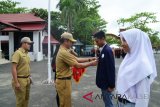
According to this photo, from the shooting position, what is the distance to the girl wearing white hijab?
299 centimetres

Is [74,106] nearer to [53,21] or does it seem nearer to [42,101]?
[42,101]

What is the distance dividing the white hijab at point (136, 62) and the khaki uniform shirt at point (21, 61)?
3.11 m

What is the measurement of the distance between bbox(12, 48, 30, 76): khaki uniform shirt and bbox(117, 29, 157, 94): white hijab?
3.11 m

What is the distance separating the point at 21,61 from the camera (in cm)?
595

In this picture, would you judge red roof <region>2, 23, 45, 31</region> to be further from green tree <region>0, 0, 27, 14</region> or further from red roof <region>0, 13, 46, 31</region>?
green tree <region>0, 0, 27, 14</region>

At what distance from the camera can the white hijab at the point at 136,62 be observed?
9.93 ft

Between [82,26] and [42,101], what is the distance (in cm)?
4239

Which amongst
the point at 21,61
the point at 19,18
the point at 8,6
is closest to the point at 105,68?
the point at 21,61

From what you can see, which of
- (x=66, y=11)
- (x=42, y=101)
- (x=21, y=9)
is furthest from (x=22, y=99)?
(x=21, y=9)

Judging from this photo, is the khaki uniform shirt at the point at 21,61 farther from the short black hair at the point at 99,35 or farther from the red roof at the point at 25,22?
the red roof at the point at 25,22

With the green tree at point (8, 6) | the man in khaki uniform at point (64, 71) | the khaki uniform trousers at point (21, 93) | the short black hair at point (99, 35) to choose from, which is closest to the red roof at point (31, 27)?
the green tree at point (8, 6)

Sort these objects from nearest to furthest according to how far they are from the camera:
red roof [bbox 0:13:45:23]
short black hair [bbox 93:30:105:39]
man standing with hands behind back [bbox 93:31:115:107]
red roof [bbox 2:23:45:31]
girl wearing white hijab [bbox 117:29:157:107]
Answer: girl wearing white hijab [bbox 117:29:157:107], man standing with hands behind back [bbox 93:31:115:107], short black hair [bbox 93:30:105:39], red roof [bbox 2:23:45:31], red roof [bbox 0:13:45:23]

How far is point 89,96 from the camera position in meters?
9.08

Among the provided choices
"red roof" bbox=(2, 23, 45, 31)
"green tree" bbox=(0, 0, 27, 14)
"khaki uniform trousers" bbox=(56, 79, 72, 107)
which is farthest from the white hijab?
"green tree" bbox=(0, 0, 27, 14)
